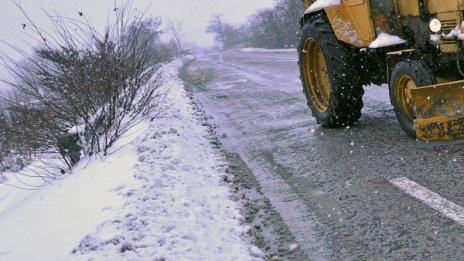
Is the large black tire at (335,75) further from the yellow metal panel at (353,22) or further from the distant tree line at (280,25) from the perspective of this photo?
the distant tree line at (280,25)

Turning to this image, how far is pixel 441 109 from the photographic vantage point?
13.2 ft

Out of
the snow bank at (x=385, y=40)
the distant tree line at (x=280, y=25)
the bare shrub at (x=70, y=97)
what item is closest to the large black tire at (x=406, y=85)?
the snow bank at (x=385, y=40)

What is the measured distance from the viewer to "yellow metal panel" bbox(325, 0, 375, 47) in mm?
4785

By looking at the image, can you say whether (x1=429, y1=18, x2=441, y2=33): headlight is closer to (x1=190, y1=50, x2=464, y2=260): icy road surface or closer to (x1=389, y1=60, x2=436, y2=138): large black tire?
(x1=389, y1=60, x2=436, y2=138): large black tire

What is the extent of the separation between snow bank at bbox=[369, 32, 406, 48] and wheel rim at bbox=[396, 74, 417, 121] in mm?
378

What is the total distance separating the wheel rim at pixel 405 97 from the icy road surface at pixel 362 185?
0.27 meters

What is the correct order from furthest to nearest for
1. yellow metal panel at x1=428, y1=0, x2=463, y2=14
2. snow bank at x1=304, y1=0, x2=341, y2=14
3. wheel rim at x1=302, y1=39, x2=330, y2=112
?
wheel rim at x1=302, y1=39, x2=330, y2=112, snow bank at x1=304, y1=0, x2=341, y2=14, yellow metal panel at x1=428, y1=0, x2=463, y2=14

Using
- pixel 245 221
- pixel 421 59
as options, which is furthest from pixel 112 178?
pixel 421 59

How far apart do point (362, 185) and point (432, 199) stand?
61 cm

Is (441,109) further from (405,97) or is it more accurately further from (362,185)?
(362,185)

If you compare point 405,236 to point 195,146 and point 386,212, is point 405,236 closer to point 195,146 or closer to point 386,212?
point 386,212

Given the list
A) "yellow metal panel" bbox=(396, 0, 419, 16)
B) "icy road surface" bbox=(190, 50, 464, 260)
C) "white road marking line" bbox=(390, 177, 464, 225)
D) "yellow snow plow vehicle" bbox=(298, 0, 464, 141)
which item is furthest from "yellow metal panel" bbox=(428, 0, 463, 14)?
"white road marking line" bbox=(390, 177, 464, 225)

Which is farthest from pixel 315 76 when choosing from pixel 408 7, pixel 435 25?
pixel 435 25

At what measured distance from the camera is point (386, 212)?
3119 mm
